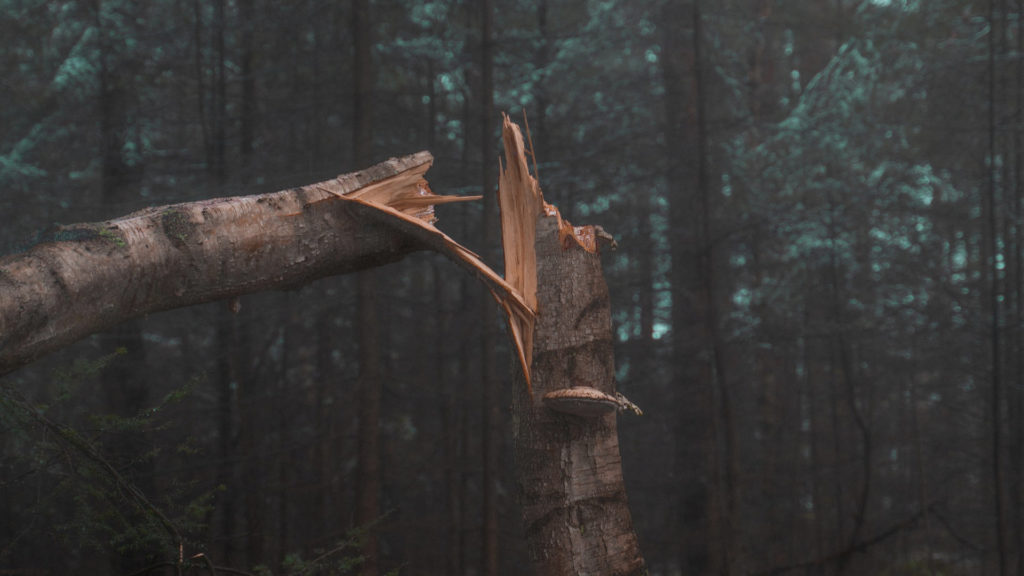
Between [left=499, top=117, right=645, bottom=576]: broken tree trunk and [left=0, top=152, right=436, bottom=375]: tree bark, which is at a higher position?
[left=0, top=152, right=436, bottom=375]: tree bark

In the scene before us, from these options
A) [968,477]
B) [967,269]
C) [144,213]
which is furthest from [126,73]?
[968,477]

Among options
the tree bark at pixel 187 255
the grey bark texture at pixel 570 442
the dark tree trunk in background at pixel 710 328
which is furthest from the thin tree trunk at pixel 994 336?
the tree bark at pixel 187 255

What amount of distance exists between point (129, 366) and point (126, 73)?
2709mm

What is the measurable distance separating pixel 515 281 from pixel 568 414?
392 mm

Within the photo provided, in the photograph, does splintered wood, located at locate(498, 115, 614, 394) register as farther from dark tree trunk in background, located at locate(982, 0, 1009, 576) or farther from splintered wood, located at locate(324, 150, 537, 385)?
dark tree trunk in background, located at locate(982, 0, 1009, 576)

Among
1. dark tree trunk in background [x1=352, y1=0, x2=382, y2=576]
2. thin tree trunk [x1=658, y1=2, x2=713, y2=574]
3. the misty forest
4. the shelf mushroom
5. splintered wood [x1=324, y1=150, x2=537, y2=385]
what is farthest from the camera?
the misty forest

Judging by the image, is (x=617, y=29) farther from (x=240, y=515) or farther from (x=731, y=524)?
(x=240, y=515)

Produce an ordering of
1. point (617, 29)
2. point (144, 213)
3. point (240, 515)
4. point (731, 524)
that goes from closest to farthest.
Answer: point (144, 213)
point (731, 524)
point (617, 29)
point (240, 515)

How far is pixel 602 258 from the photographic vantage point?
23.0 feet

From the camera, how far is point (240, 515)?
→ 23.1ft

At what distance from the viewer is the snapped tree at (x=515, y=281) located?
68.4 inches

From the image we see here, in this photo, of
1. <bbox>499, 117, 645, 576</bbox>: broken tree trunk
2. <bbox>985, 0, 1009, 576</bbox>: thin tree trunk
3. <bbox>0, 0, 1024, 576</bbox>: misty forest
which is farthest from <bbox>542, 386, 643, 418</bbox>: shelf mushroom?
<bbox>985, 0, 1009, 576</bbox>: thin tree trunk

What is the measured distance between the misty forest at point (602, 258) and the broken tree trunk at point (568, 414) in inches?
136

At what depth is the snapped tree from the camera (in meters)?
1.74
